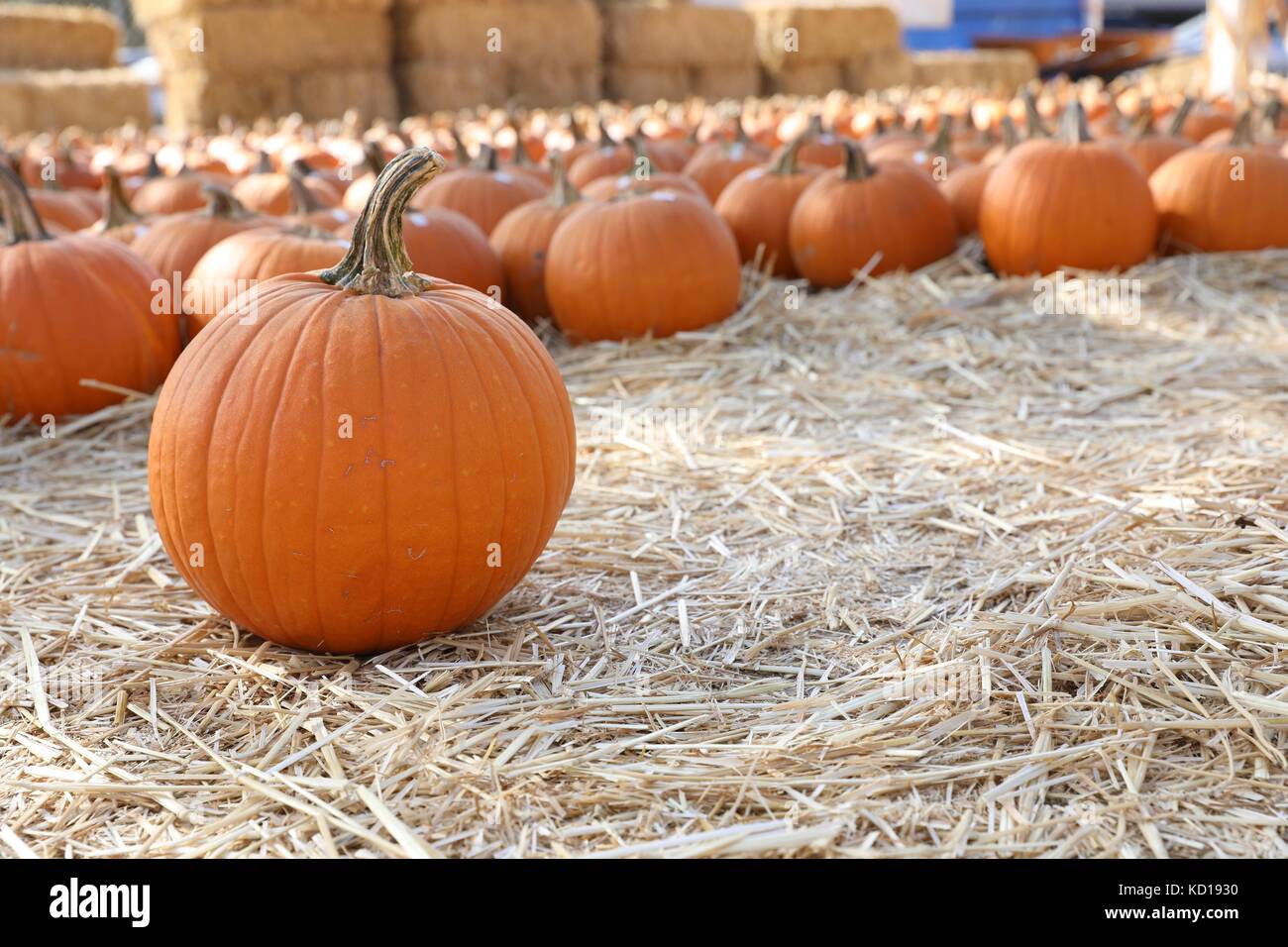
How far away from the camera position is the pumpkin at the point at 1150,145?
5883 mm

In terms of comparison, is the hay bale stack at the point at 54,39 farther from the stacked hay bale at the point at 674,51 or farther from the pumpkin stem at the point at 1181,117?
the pumpkin stem at the point at 1181,117

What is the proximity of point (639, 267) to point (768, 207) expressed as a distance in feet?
4.26

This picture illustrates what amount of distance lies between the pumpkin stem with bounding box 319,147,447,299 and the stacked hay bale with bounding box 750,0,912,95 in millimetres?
13628

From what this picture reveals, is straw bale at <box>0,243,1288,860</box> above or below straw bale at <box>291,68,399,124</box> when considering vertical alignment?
below

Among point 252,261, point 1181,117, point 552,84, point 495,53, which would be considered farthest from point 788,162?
point 552,84

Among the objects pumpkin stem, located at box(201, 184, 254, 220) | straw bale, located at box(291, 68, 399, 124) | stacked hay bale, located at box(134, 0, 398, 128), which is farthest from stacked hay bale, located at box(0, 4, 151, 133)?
pumpkin stem, located at box(201, 184, 254, 220)

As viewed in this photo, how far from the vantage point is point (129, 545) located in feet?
9.59

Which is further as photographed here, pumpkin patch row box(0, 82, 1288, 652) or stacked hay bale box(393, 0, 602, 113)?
stacked hay bale box(393, 0, 602, 113)

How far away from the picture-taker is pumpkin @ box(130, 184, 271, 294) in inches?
167

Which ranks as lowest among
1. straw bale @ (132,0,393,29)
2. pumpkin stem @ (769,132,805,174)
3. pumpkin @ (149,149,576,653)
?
pumpkin @ (149,149,576,653)

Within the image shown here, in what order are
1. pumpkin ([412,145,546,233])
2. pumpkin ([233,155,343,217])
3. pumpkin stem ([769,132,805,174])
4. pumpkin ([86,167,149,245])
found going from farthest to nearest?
1. pumpkin ([233,155,343,217])
2. pumpkin stem ([769,132,805,174])
3. pumpkin ([412,145,546,233])
4. pumpkin ([86,167,149,245])

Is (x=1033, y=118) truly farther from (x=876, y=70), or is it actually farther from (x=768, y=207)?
(x=876, y=70)

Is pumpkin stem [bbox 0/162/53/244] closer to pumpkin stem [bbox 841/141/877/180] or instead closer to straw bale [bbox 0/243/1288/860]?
straw bale [bbox 0/243/1288/860]
